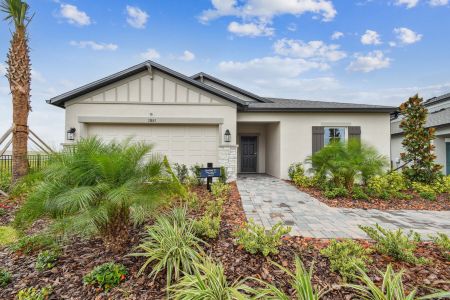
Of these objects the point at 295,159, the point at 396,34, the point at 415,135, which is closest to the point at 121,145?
the point at 295,159

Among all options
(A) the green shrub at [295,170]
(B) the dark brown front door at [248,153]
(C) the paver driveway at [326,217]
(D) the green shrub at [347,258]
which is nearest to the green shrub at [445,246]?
(C) the paver driveway at [326,217]

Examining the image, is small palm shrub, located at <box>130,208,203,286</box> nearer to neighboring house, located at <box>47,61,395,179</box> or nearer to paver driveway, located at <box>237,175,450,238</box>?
paver driveway, located at <box>237,175,450,238</box>

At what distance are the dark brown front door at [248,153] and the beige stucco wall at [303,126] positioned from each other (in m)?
2.88

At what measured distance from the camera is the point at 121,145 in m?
3.26

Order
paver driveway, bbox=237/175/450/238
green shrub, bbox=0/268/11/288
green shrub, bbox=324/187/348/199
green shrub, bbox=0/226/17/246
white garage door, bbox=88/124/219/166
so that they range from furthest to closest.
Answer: white garage door, bbox=88/124/219/166, green shrub, bbox=324/187/348/199, paver driveway, bbox=237/175/450/238, green shrub, bbox=0/226/17/246, green shrub, bbox=0/268/11/288

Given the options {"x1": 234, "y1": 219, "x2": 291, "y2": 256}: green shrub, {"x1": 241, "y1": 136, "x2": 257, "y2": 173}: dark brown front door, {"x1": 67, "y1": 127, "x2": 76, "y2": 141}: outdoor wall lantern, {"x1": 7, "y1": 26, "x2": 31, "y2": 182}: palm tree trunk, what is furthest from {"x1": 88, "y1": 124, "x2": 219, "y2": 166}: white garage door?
{"x1": 234, "y1": 219, "x2": 291, "y2": 256}: green shrub

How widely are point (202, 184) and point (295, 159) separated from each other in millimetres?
4136

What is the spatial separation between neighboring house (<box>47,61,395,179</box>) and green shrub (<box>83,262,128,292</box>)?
6.30m

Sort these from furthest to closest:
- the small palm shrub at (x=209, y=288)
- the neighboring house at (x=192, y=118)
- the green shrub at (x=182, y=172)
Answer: the neighboring house at (x=192, y=118), the green shrub at (x=182, y=172), the small palm shrub at (x=209, y=288)

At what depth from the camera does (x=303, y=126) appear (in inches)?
369

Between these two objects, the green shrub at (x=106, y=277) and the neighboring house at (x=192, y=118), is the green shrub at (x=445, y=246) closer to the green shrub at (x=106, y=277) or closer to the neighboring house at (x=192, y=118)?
the green shrub at (x=106, y=277)

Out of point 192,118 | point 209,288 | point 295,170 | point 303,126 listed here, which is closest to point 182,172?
point 192,118

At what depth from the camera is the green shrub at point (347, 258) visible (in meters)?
2.35

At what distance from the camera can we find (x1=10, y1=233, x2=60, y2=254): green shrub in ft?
10.8
